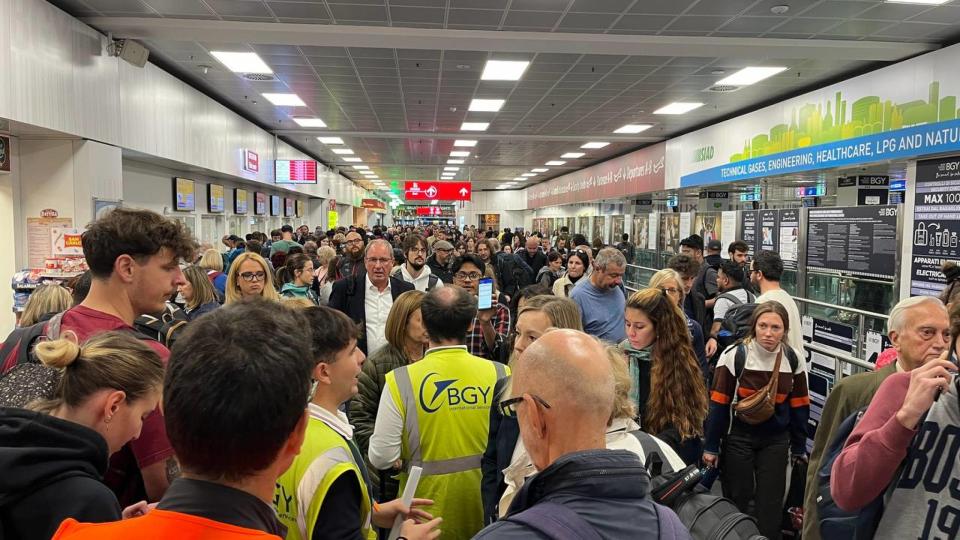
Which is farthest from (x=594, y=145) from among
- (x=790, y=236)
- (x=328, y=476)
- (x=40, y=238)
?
(x=328, y=476)

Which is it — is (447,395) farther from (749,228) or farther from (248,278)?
(749,228)

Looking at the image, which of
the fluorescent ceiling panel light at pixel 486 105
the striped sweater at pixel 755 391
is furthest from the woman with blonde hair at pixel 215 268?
the fluorescent ceiling panel light at pixel 486 105

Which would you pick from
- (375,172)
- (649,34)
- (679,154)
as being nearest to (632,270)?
(679,154)

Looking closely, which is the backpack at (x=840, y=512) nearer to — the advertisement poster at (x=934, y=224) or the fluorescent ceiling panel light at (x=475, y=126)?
the advertisement poster at (x=934, y=224)

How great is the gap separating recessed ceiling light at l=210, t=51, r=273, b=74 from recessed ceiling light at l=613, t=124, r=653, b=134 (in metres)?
8.40

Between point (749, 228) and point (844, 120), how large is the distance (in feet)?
6.77

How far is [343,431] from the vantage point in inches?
75.9

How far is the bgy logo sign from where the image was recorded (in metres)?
2.66

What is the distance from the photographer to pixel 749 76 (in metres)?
9.90

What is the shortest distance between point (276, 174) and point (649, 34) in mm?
11769

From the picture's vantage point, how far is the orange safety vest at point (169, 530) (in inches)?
38.4

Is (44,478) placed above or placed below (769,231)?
below

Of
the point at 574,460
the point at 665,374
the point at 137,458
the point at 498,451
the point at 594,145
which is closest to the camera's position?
the point at 574,460

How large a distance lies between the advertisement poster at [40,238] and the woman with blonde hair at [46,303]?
454cm
